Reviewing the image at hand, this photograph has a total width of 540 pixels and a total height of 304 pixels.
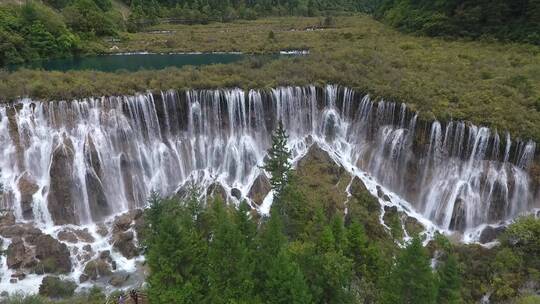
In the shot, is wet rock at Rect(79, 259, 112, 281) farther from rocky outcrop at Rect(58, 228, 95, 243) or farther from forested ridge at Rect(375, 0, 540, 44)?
forested ridge at Rect(375, 0, 540, 44)

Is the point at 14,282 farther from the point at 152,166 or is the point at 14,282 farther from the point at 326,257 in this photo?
the point at 326,257

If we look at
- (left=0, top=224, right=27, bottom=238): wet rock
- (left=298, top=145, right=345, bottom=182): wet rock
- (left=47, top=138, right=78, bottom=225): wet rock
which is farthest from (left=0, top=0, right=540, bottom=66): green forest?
(left=0, top=224, right=27, bottom=238): wet rock

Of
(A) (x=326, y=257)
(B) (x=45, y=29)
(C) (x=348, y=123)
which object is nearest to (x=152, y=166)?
(C) (x=348, y=123)

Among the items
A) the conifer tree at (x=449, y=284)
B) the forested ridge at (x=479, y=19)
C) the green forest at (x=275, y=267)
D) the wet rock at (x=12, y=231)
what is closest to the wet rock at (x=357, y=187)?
the green forest at (x=275, y=267)

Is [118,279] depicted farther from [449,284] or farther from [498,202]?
[498,202]

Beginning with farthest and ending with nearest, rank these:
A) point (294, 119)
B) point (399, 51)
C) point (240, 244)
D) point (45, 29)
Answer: point (45, 29) < point (399, 51) < point (294, 119) < point (240, 244)

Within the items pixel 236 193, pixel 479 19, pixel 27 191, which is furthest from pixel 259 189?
pixel 479 19
